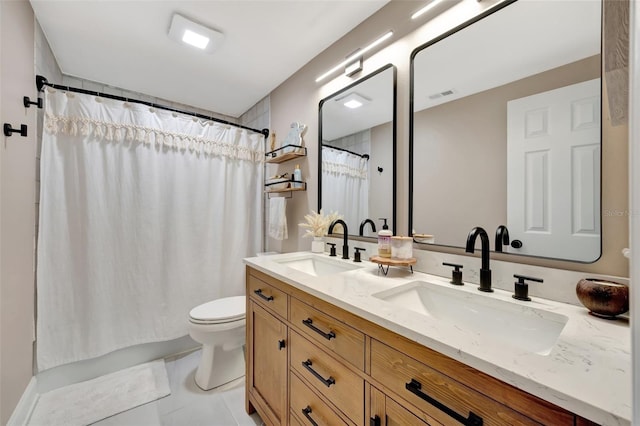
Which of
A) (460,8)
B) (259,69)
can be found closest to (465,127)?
(460,8)

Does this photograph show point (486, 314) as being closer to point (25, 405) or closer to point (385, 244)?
point (385, 244)

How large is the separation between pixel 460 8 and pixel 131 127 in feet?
7.16

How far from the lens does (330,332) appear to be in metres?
0.90

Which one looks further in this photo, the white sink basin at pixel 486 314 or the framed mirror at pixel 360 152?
the framed mirror at pixel 360 152

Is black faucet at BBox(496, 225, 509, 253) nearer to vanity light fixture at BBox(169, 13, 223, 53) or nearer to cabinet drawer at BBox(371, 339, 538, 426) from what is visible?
cabinet drawer at BBox(371, 339, 538, 426)

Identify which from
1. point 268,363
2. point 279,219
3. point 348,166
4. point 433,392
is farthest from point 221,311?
point 433,392

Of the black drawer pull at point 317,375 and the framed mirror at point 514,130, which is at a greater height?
the framed mirror at point 514,130

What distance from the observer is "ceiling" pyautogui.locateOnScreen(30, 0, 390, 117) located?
1464mm

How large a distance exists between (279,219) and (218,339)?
0.97 metres

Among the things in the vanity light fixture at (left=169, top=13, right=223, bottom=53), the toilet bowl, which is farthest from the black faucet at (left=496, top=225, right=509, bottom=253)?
the vanity light fixture at (left=169, top=13, right=223, bottom=53)

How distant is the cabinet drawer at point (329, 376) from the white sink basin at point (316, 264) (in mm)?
514

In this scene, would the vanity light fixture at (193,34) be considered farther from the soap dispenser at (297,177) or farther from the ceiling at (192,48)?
the soap dispenser at (297,177)

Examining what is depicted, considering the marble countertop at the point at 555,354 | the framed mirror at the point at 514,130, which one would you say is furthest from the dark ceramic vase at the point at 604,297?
the framed mirror at the point at 514,130

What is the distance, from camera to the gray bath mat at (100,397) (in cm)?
149
